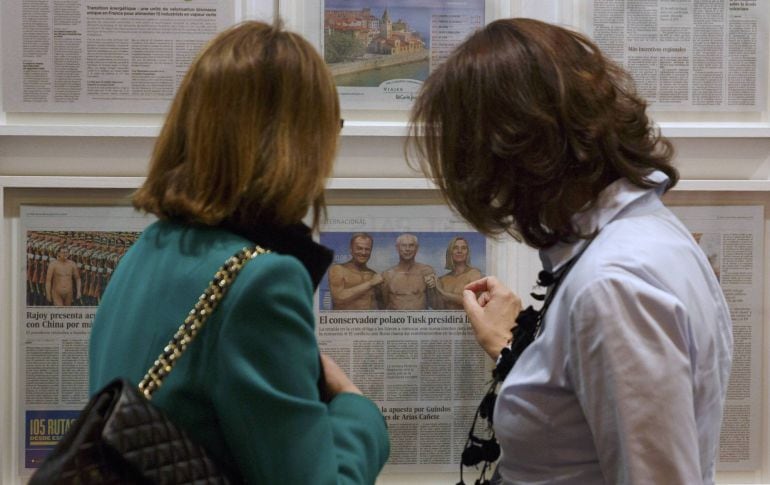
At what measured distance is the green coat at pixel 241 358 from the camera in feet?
2.70

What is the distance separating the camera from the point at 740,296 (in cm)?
164

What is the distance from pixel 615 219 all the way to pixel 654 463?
0.25 m

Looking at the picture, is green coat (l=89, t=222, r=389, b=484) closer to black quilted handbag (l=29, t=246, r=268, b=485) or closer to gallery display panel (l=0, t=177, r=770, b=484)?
black quilted handbag (l=29, t=246, r=268, b=485)

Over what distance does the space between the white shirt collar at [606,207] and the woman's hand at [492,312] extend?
0.45 meters

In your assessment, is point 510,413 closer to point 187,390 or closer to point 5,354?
point 187,390

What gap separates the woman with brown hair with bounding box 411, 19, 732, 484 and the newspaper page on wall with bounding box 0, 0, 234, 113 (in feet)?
1.95

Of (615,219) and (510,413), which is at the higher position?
(615,219)

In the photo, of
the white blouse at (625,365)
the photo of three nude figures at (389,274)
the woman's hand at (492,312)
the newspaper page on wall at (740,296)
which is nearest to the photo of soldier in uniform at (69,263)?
the photo of three nude figures at (389,274)

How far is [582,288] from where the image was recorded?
3.00 ft

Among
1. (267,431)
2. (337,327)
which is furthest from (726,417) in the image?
(267,431)

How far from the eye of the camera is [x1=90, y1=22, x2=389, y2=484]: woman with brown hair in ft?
2.71

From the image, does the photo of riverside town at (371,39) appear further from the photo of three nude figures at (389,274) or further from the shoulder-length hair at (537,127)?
the shoulder-length hair at (537,127)

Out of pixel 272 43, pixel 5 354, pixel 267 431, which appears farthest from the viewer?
pixel 5 354

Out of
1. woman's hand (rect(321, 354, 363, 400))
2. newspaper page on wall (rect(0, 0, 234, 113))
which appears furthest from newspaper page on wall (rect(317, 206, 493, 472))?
woman's hand (rect(321, 354, 363, 400))
